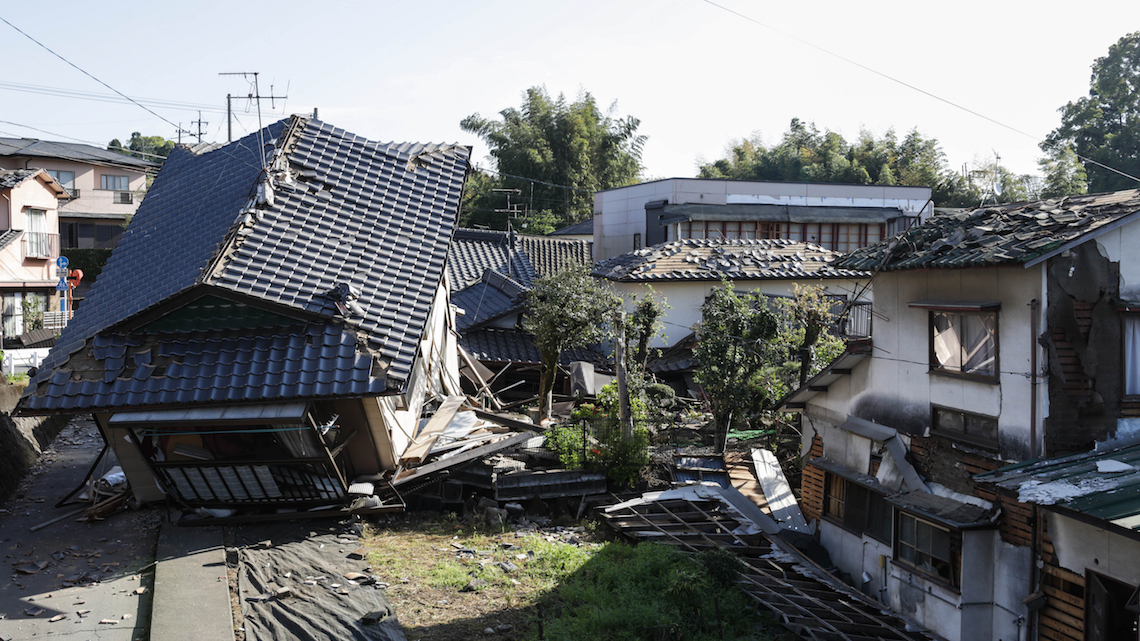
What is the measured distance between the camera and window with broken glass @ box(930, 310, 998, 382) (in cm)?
977

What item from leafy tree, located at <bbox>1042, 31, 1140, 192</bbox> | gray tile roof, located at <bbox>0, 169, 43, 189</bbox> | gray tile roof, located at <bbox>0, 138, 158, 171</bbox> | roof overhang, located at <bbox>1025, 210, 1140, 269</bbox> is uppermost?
leafy tree, located at <bbox>1042, 31, 1140, 192</bbox>

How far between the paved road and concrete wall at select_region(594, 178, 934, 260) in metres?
23.5

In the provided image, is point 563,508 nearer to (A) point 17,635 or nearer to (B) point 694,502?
(B) point 694,502

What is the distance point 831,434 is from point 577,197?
34.8 m

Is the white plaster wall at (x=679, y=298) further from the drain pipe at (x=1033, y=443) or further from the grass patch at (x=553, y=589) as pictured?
the drain pipe at (x=1033, y=443)

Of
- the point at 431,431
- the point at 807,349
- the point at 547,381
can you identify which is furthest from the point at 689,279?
the point at 431,431

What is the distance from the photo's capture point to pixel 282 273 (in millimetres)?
11883

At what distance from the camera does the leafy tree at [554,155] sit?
44906 millimetres

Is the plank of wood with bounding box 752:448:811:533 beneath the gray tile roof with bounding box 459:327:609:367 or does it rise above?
beneath

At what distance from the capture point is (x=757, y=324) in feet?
53.5

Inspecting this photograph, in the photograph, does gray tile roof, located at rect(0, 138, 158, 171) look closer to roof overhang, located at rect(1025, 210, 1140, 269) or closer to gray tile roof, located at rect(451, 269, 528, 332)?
gray tile roof, located at rect(451, 269, 528, 332)

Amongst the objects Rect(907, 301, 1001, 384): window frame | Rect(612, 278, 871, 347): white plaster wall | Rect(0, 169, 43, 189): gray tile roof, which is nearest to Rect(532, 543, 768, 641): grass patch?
Rect(907, 301, 1001, 384): window frame

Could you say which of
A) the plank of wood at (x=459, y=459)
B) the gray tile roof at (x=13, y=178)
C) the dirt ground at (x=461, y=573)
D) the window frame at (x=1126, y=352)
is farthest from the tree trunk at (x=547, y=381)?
the gray tile roof at (x=13, y=178)

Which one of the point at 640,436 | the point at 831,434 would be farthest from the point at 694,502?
the point at 831,434
